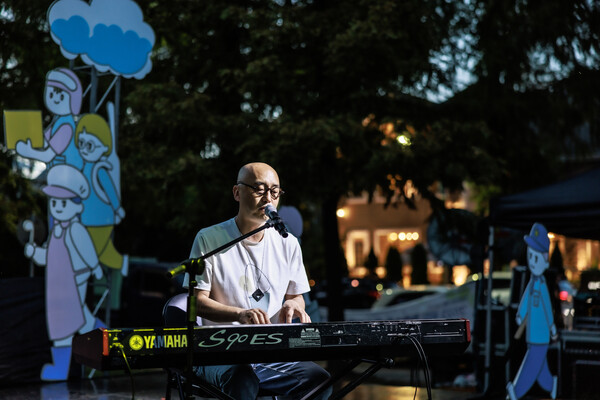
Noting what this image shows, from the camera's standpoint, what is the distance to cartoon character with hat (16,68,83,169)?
9.21 m

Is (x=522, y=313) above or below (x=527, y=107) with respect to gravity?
below

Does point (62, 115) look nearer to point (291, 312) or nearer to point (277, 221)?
point (291, 312)

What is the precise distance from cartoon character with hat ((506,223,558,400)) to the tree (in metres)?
28.5

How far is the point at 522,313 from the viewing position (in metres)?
8.17

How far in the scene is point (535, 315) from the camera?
8133 mm

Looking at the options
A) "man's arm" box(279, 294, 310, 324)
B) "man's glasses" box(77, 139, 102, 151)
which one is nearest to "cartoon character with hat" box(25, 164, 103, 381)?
"man's glasses" box(77, 139, 102, 151)

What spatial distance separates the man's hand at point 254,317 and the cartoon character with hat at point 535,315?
4559 mm

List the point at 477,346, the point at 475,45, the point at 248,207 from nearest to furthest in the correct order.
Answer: the point at 248,207, the point at 477,346, the point at 475,45

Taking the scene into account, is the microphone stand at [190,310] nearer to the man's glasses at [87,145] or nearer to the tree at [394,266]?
the man's glasses at [87,145]

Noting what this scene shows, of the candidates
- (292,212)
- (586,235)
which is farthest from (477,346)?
(292,212)

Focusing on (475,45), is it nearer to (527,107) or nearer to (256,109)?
(527,107)

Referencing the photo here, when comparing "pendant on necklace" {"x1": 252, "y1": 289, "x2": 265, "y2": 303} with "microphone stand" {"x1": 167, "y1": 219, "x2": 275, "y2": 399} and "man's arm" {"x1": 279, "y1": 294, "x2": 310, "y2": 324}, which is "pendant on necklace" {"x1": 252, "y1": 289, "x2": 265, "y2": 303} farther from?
"microphone stand" {"x1": 167, "y1": 219, "x2": 275, "y2": 399}

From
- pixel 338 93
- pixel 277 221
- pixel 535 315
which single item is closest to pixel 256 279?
pixel 277 221

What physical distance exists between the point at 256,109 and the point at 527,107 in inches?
181
